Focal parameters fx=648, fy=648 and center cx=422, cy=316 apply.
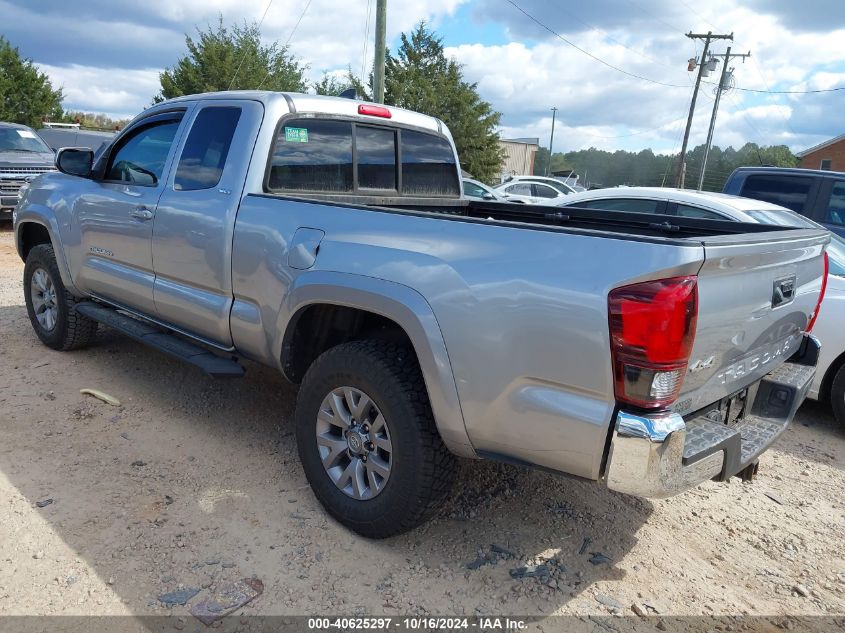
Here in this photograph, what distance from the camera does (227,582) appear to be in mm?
2656

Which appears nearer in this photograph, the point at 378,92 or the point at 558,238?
the point at 558,238

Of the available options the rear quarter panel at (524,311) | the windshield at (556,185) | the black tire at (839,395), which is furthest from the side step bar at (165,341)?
the windshield at (556,185)

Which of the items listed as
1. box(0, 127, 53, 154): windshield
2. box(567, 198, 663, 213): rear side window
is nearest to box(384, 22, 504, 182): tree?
box(0, 127, 53, 154): windshield

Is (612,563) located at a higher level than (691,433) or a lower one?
lower

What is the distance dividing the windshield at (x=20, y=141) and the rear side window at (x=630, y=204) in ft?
37.0

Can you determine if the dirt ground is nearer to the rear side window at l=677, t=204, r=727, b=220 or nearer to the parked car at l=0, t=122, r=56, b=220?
the rear side window at l=677, t=204, r=727, b=220

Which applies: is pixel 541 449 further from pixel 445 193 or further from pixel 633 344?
pixel 445 193

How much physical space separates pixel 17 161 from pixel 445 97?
960 inches

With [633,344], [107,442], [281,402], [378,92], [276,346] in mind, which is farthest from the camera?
[378,92]

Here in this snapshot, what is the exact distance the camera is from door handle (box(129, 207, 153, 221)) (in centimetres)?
399

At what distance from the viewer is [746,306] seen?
7.91 feet

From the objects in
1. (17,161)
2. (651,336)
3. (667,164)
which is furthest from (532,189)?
(667,164)

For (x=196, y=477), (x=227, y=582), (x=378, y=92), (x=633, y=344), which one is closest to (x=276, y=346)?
(x=196, y=477)

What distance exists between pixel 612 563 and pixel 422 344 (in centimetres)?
139
